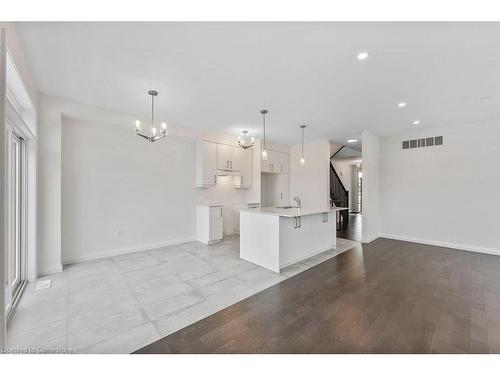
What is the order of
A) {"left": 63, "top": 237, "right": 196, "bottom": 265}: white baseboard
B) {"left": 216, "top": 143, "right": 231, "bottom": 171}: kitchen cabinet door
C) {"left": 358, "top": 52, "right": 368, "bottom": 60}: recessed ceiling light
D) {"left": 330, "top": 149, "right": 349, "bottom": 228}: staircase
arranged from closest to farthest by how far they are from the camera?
{"left": 358, "top": 52, "right": 368, "bottom": 60}: recessed ceiling light → {"left": 63, "top": 237, "right": 196, "bottom": 265}: white baseboard → {"left": 216, "top": 143, "right": 231, "bottom": 171}: kitchen cabinet door → {"left": 330, "top": 149, "right": 349, "bottom": 228}: staircase

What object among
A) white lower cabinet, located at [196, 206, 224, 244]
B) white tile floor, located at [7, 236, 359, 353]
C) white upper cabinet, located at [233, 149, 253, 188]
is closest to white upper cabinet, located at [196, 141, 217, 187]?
white lower cabinet, located at [196, 206, 224, 244]

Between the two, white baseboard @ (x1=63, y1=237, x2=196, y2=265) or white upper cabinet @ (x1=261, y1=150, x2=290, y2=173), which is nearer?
white baseboard @ (x1=63, y1=237, x2=196, y2=265)

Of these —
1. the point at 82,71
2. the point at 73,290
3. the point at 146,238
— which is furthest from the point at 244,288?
the point at 82,71

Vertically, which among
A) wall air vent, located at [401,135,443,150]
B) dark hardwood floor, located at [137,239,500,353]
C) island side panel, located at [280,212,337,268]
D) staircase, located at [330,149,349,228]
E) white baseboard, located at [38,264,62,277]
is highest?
wall air vent, located at [401,135,443,150]

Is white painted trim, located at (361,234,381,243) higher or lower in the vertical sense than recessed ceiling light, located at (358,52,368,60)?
lower

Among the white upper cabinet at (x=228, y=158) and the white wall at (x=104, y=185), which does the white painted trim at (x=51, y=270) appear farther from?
the white upper cabinet at (x=228, y=158)

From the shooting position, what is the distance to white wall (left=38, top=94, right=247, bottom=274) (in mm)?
3141

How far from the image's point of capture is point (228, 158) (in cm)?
545

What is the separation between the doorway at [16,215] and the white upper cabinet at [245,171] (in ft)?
13.7

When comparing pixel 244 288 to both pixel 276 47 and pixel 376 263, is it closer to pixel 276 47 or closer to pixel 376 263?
pixel 376 263

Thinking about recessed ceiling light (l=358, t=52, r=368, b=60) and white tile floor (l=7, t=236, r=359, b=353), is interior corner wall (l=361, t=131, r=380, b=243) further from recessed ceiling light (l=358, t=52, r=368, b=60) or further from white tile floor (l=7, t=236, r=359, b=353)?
recessed ceiling light (l=358, t=52, r=368, b=60)

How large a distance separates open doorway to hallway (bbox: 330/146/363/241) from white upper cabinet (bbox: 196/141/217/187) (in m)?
3.94

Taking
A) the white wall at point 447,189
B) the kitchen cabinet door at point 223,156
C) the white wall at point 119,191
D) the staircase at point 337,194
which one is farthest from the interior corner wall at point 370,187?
the white wall at point 119,191

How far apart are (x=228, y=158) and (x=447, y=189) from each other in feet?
17.3
